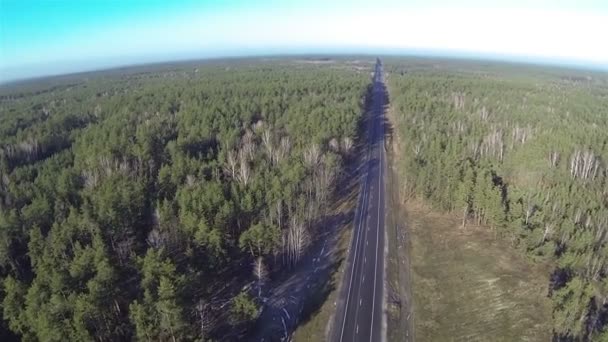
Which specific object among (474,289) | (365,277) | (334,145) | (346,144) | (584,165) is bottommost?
(474,289)

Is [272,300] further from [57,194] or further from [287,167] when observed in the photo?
[57,194]

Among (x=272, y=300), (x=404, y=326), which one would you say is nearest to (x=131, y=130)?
(x=272, y=300)

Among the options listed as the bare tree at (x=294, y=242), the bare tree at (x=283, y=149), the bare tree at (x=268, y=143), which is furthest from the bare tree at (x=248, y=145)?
the bare tree at (x=294, y=242)

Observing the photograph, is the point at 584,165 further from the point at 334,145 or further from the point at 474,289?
the point at 474,289

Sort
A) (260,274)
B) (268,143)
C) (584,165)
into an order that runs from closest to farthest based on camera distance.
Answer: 1. (260,274)
2. (584,165)
3. (268,143)

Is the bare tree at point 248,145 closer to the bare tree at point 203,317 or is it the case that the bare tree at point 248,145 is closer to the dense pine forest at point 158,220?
the dense pine forest at point 158,220

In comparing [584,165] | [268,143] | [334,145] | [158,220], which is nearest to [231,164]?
[268,143]

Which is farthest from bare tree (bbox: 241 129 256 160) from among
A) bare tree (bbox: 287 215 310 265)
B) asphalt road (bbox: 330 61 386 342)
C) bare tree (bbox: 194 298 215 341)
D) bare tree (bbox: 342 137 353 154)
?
bare tree (bbox: 194 298 215 341)
